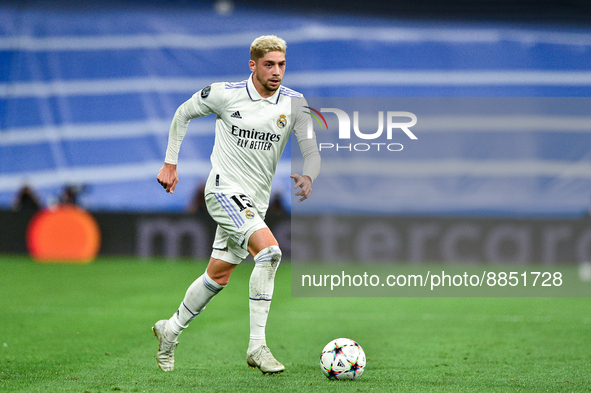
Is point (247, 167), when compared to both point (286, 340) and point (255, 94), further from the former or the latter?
point (286, 340)

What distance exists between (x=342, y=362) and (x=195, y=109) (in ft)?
6.63

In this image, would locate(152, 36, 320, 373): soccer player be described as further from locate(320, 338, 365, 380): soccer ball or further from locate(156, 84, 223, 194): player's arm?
locate(320, 338, 365, 380): soccer ball

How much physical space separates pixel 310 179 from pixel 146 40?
16.8m

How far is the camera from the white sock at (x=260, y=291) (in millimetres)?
4570

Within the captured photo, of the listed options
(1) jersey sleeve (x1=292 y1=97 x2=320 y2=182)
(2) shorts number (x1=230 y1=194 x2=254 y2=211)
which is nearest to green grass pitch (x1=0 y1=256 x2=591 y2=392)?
(2) shorts number (x1=230 y1=194 x2=254 y2=211)

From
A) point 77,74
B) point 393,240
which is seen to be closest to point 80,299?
point 393,240

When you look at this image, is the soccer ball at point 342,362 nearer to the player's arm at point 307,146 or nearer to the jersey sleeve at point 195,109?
the player's arm at point 307,146

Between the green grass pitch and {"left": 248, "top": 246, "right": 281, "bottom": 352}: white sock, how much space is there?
0.90 feet

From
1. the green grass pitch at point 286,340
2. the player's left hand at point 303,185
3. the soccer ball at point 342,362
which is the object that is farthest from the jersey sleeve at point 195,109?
the soccer ball at point 342,362

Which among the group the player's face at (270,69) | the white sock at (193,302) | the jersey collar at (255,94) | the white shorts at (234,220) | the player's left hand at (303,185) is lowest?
the white sock at (193,302)

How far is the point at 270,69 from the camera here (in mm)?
4719

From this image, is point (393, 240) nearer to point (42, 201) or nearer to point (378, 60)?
point (378, 60)

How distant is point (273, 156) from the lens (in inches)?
193

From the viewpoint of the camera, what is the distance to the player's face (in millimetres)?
4699
